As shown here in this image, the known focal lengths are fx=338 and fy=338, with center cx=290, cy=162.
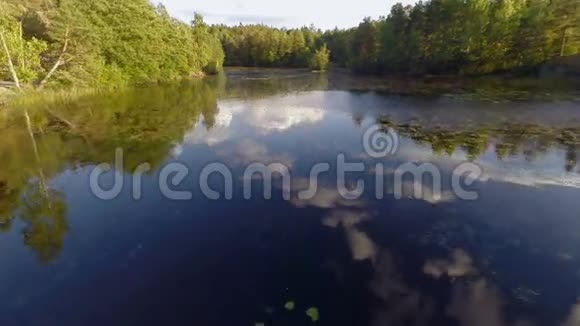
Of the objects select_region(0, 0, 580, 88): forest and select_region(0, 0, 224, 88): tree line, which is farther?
select_region(0, 0, 580, 88): forest

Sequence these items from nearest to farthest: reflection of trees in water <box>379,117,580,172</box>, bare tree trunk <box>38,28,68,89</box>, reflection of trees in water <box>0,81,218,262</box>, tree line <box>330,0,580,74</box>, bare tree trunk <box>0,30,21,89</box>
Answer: reflection of trees in water <box>0,81,218,262</box> → reflection of trees in water <box>379,117,580,172</box> → bare tree trunk <box>0,30,21,89</box> → bare tree trunk <box>38,28,68,89</box> → tree line <box>330,0,580,74</box>

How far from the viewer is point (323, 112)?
24.0m

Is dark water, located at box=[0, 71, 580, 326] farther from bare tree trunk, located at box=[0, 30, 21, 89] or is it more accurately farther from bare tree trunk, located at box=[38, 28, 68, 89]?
bare tree trunk, located at box=[38, 28, 68, 89]

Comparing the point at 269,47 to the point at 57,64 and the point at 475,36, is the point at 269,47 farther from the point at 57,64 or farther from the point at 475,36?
the point at 57,64

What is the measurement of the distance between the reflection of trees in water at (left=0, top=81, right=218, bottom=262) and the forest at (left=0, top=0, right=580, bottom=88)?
4680mm
